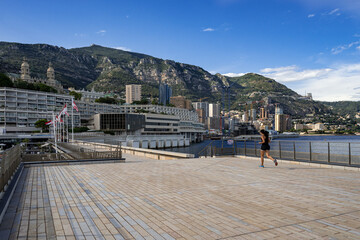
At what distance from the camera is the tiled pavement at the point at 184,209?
14.1 feet

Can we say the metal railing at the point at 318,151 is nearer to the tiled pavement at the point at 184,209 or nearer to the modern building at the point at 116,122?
the tiled pavement at the point at 184,209

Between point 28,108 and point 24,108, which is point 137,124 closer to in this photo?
point 24,108

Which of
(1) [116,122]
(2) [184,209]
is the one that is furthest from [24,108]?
(2) [184,209]

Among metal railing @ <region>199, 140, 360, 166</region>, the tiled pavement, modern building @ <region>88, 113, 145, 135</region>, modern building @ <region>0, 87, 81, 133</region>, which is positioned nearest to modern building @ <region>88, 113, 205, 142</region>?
modern building @ <region>88, 113, 145, 135</region>

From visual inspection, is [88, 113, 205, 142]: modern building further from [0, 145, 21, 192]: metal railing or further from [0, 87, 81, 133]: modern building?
[0, 145, 21, 192]: metal railing

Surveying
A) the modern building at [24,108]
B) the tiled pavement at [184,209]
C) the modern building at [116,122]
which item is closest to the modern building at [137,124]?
the modern building at [116,122]

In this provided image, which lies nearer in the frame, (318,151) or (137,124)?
(318,151)

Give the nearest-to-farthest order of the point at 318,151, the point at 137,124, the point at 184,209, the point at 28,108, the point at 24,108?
the point at 184,209, the point at 318,151, the point at 137,124, the point at 24,108, the point at 28,108

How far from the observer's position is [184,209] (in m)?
5.63

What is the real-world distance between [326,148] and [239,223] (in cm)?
1019

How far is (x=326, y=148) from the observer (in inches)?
505

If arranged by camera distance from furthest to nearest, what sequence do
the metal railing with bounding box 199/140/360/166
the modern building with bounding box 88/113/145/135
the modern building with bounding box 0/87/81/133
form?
the modern building with bounding box 88/113/145/135
the modern building with bounding box 0/87/81/133
the metal railing with bounding box 199/140/360/166

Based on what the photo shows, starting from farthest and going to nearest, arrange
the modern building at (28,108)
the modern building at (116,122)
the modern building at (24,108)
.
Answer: the modern building at (116,122), the modern building at (28,108), the modern building at (24,108)

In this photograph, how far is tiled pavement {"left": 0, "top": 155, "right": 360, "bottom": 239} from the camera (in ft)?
14.1
